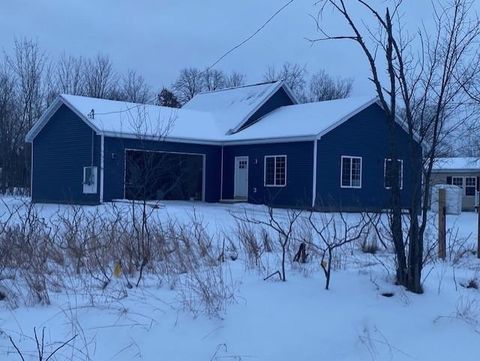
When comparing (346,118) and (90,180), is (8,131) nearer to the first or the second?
(90,180)

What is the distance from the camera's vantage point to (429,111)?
788 cm

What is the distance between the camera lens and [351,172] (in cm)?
2814

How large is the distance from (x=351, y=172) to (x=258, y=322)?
74.5ft

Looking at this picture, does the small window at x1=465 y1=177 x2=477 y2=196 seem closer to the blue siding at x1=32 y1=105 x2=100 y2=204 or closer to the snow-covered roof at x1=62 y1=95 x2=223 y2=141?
the snow-covered roof at x1=62 y1=95 x2=223 y2=141

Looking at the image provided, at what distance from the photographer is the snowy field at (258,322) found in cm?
555

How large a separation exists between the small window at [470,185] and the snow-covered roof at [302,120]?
47.4 feet

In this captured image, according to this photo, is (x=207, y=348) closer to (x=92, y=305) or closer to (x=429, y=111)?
(x=92, y=305)

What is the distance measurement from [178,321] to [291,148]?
71.4ft

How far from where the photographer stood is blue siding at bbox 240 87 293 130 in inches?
1250

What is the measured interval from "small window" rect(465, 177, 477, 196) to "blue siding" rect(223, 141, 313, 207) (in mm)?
17319

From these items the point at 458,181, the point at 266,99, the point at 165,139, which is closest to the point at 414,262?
the point at 165,139

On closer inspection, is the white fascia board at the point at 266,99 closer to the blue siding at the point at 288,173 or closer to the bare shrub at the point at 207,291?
the blue siding at the point at 288,173

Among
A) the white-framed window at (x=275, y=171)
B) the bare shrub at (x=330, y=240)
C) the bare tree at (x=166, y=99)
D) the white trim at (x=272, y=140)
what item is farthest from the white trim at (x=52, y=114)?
the bare tree at (x=166, y=99)

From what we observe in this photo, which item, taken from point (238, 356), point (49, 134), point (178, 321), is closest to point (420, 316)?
point (238, 356)
